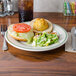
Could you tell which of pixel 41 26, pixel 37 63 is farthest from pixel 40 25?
pixel 37 63

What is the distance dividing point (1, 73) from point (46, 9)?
810 mm

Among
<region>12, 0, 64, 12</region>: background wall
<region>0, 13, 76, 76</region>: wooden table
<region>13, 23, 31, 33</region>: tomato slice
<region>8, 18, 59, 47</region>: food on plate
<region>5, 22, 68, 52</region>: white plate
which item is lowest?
<region>0, 13, 76, 76</region>: wooden table

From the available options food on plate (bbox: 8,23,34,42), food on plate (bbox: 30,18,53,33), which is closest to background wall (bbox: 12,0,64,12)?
food on plate (bbox: 30,18,53,33)

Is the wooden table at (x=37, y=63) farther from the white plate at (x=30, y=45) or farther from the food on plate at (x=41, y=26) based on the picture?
the food on plate at (x=41, y=26)

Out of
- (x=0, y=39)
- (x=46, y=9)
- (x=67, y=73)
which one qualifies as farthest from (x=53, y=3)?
(x=67, y=73)

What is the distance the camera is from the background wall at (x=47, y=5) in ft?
4.66

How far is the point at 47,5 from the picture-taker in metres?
1.43

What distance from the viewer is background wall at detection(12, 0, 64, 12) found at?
1420 millimetres

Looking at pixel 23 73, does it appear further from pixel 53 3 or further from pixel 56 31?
pixel 53 3

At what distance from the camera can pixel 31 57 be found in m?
0.89

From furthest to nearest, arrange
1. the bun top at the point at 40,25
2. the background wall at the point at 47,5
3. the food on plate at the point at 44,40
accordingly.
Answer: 1. the background wall at the point at 47,5
2. the bun top at the point at 40,25
3. the food on plate at the point at 44,40

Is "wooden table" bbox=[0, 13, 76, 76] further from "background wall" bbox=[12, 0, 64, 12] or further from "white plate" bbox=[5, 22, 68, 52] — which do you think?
"background wall" bbox=[12, 0, 64, 12]

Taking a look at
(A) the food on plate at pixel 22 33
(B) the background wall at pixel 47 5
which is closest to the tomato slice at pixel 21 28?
(A) the food on plate at pixel 22 33

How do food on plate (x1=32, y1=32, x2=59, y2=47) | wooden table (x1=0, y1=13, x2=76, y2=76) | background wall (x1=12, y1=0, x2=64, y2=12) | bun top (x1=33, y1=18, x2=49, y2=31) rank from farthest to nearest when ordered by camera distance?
background wall (x1=12, y1=0, x2=64, y2=12)
bun top (x1=33, y1=18, x2=49, y2=31)
food on plate (x1=32, y1=32, x2=59, y2=47)
wooden table (x1=0, y1=13, x2=76, y2=76)
